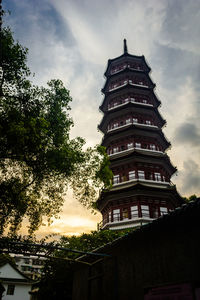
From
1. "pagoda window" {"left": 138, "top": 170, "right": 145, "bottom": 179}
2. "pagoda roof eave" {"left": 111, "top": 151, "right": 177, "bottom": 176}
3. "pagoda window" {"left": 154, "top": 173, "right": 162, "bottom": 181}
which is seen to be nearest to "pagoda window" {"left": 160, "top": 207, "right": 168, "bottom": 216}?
"pagoda window" {"left": 154, "top": 173, "right": 162, "bottom": 181}

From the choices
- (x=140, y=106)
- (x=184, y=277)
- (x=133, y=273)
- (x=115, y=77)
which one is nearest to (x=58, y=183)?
(x=133, y=273)

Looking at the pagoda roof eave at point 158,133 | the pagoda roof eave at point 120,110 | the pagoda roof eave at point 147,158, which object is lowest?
the pagoda roof eave at point 147,158

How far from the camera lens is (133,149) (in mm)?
25625

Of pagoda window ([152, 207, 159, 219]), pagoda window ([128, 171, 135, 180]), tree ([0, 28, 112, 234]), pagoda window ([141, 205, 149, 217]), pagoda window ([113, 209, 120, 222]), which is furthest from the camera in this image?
pagoda window ([128, 171, 135, 180])

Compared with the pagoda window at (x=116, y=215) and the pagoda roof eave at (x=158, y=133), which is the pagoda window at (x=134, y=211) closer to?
the pagoda window at (x=116, y=215)

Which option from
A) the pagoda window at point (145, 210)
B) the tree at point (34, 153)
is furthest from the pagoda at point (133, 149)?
the tree at point (34, 153)

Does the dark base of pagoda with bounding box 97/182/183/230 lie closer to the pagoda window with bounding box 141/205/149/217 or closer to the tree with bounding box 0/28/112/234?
the pagoda window with bounding box 141/205/149/217

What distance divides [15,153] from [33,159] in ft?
4.40

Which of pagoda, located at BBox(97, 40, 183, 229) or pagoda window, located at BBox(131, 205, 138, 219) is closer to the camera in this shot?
pagoda window, located at BBox(131, 205, 138, 219)

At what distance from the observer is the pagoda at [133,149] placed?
74.7 ft

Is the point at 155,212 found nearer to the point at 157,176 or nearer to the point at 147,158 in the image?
the point at 157,176

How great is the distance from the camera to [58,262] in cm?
1441

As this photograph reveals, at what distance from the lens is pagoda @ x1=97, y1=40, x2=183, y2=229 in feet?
74.7

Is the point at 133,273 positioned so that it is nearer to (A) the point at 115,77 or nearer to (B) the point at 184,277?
(B) the point at 184,277
